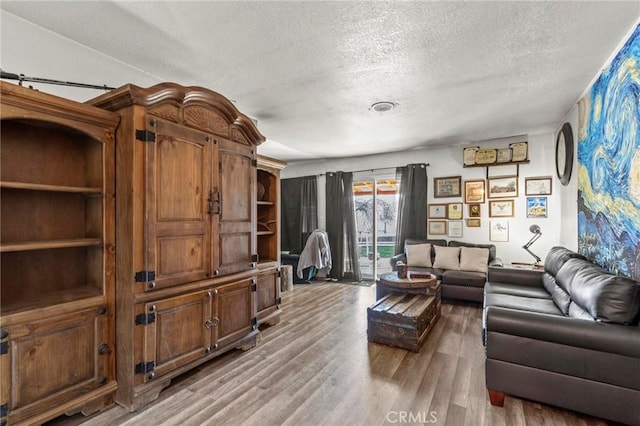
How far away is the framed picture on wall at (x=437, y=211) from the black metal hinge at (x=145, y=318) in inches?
187

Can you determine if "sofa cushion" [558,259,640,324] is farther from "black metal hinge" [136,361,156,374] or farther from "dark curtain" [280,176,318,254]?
"dark curtain" [280,176,318,254]

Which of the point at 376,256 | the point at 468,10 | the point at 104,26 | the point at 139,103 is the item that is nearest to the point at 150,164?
the point at 139,103

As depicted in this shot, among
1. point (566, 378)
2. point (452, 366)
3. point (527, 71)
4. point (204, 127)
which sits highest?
point (527, 71)

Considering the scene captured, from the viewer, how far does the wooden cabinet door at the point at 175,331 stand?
1984 mm

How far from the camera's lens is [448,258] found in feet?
15.5

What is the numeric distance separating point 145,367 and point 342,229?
464cm

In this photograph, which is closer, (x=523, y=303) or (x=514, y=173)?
(x=523, y=303)

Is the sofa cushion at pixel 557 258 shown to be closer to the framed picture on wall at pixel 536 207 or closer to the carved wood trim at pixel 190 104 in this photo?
the framed picture on wall at pixel 536 207

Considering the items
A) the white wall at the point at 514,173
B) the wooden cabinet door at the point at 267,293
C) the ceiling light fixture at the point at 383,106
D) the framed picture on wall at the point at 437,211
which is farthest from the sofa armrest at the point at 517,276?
the wooden cabinet door at the point at 267,293

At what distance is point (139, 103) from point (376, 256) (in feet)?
16.6

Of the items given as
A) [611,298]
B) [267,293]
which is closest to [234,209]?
[267,293]

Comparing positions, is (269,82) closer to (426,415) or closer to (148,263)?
(148,263)

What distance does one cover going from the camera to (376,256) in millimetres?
6086

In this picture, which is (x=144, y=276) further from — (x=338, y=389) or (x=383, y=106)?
(x=383, y=106)
